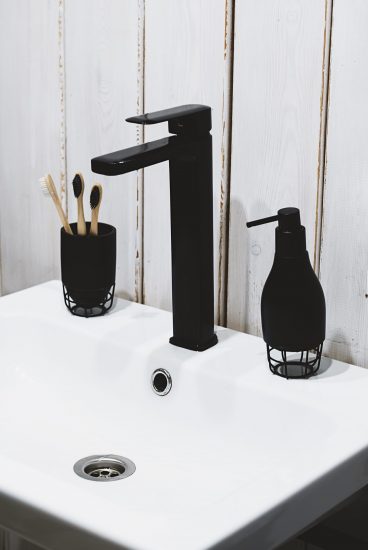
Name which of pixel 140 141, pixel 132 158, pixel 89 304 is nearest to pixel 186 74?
pixel 140 141

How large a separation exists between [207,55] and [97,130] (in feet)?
0.72

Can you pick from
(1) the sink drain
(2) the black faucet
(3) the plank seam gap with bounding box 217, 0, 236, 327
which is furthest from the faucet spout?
(1) the sink drain

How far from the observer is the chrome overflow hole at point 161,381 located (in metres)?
1.12

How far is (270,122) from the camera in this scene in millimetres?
1126

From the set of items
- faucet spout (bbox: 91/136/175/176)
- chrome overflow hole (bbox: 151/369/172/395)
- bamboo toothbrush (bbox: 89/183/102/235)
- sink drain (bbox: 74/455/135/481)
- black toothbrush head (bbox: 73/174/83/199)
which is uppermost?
faucet spout (bbox: 91/136/175/176)

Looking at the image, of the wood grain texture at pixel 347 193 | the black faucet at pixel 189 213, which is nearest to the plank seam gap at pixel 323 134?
the wood grain texture at pixel 347 193

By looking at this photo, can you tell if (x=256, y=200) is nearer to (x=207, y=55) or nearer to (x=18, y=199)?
(x=207, y=55)

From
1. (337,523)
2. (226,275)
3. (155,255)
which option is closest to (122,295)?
(155,255)

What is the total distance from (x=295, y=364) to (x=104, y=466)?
0.24 meters

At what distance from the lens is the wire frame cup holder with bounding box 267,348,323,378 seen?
1.07 meters

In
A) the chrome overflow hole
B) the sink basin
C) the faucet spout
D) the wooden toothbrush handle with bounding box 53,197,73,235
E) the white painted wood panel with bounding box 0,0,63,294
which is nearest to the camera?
the sink basin

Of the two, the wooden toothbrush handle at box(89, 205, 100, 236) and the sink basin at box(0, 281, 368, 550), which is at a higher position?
the wooden toothbrush handle at box(89, 205, 100, 236)

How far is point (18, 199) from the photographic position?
1.45m

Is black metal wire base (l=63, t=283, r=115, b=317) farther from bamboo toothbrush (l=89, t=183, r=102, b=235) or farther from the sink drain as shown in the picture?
the sink drain
